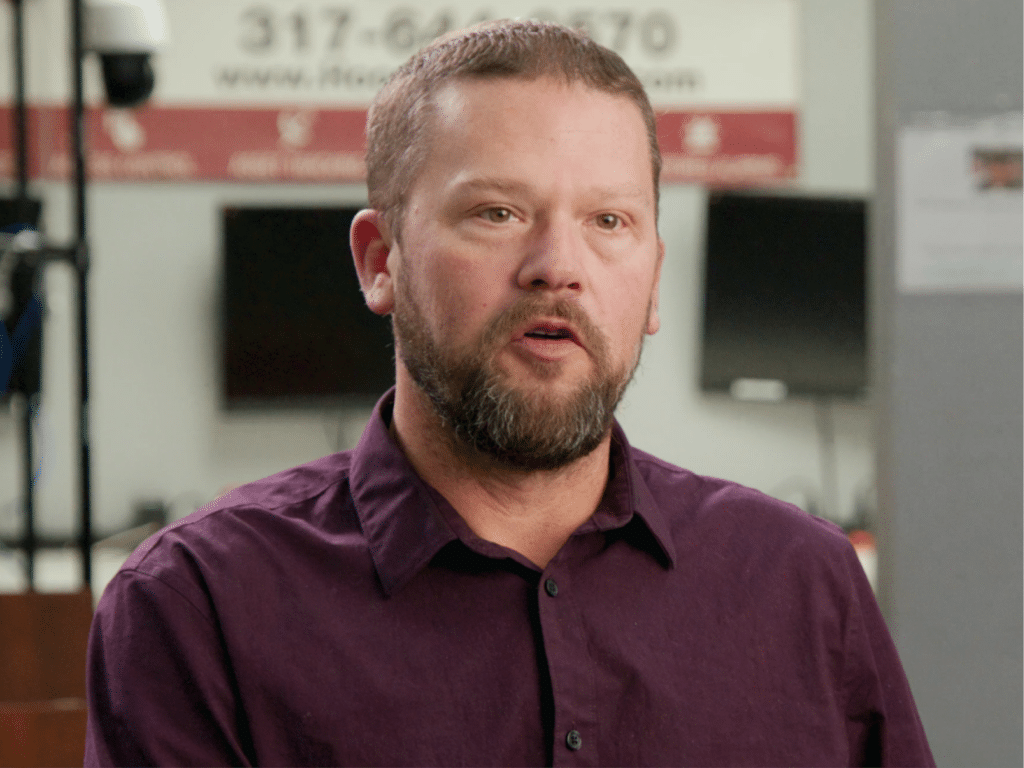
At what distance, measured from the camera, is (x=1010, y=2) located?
164 cm

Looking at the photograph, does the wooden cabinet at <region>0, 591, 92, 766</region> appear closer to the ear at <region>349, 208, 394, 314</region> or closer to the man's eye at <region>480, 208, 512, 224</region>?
the ear at <region>349, 208, 394, 314</region>

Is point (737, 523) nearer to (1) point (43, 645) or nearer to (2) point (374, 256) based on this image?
(2) point (374, 256)

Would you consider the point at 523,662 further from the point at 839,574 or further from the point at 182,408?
the point at 182,408

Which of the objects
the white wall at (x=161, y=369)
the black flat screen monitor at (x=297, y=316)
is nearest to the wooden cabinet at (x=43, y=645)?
the black flat screen monitor at (x=297, y=316)

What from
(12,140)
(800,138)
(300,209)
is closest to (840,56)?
(800,138)

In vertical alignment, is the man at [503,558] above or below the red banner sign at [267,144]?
below

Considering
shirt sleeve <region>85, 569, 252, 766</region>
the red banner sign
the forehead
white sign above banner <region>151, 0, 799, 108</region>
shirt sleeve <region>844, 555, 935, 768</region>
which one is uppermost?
white sign above banner <region>151, 0, 799, 108</region>

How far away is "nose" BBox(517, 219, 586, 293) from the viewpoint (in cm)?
101

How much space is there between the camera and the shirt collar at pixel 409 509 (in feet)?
3.34

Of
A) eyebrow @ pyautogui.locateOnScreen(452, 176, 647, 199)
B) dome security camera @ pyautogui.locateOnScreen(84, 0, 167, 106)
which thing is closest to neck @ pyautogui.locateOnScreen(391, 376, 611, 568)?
eyebrow @ pyautogui.locateOnScreen(452, 176, 647, 199)

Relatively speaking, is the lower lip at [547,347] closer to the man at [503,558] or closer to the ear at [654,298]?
the man at [503,558]

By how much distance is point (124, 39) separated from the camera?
2186 mm

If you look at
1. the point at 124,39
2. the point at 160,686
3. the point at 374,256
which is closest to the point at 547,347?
the point at 374,256

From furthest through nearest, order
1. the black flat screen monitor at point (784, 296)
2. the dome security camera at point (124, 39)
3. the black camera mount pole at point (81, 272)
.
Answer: the black flat screen monitor at point (784, 296), the dome security camera at point (124, 39), the black camera mount pole at point (81, 272)
